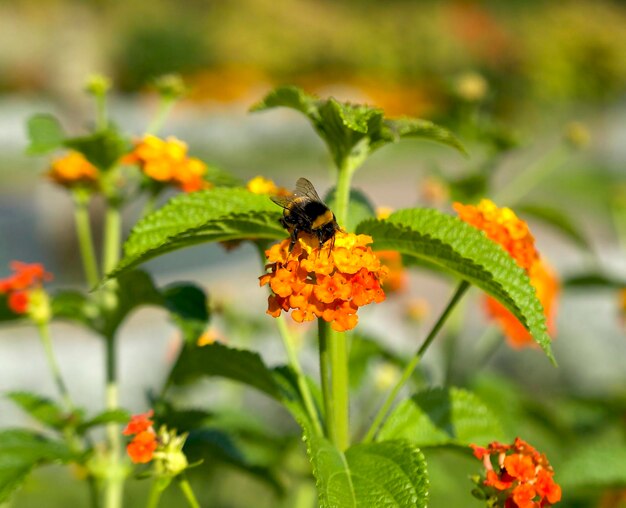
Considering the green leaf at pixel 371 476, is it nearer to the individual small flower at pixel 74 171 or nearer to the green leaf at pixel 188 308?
the green leaf at pixel 188 308

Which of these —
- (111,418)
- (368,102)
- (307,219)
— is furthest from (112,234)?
(368,102)

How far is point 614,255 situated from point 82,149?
2866 mm

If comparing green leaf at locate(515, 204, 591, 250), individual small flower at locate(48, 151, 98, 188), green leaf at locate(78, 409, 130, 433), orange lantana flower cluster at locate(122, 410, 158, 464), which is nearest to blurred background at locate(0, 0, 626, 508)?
green leaf at locate(515, 204, 591, 250)

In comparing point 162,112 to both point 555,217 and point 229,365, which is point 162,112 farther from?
point 555,217

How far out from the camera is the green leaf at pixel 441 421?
2.84 ft

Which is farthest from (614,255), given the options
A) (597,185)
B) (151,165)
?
(597,185)

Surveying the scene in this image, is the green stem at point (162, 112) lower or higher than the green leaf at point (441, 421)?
higher

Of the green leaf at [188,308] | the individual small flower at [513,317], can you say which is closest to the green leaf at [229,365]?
the green leaf at [188,308]

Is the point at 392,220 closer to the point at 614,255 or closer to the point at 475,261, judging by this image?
the point at 475,261

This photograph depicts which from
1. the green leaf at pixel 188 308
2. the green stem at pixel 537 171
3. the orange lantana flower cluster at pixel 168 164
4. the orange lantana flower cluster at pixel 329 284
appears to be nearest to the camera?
the orange lantana flower cluster at pixel 329 284

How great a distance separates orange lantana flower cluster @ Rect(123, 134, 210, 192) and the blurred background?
0.67 feet

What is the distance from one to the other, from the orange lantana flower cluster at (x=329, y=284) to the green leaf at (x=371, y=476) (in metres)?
0.12

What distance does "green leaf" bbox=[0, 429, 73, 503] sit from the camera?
0.79 m

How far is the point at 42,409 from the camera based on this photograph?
3.08ft
